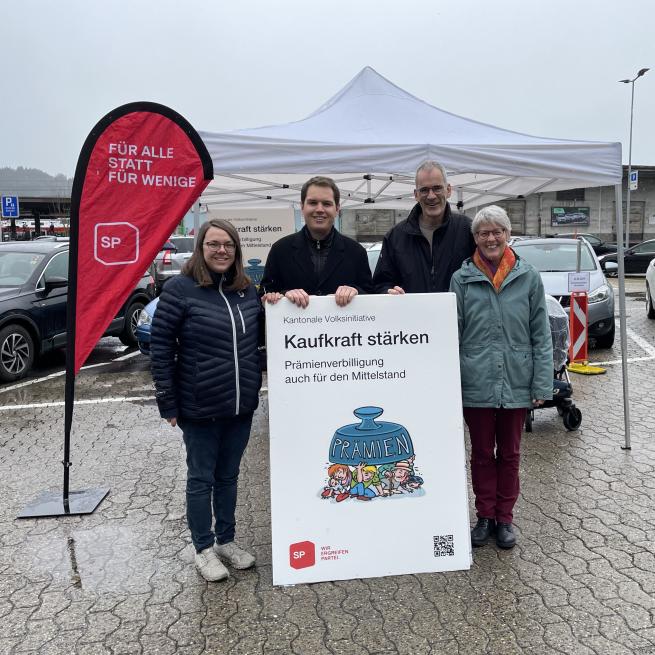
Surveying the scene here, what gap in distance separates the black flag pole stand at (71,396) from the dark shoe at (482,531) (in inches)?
96.1

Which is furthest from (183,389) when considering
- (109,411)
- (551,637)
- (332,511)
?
(109,411)

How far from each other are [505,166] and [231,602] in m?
3.32

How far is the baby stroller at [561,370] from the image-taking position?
516 centimetres

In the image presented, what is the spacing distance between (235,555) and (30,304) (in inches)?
236

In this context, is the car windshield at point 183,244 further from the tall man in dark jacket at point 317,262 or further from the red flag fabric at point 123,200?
the tall man in dark jacket at point 317,262

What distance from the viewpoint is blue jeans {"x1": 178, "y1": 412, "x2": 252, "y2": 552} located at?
3.00m

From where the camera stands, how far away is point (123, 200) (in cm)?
362

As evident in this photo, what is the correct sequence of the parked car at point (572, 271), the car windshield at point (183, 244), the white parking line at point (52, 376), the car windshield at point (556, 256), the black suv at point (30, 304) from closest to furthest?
the white parking line at point (52, 376)
the black suv at point (30, 304)
the parked car at point (572, 271)
the car windshield at point (556, 256)
the car windshield at point (183, 244)

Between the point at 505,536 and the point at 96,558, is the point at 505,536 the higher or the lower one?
the higher one

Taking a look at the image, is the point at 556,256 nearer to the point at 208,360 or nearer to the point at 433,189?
the point at 433,189

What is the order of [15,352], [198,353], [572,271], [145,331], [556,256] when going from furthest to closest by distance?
1. [556,256]
2. [572,271]
3. [145,331]
4. [15,352]
5. [198,353]

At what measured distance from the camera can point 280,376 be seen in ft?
9.66

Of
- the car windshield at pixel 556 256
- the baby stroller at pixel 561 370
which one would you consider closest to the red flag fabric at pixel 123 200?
the baby stroller at pixel 561 370

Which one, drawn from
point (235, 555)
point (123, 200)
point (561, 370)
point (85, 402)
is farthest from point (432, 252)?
point (85, 402)
